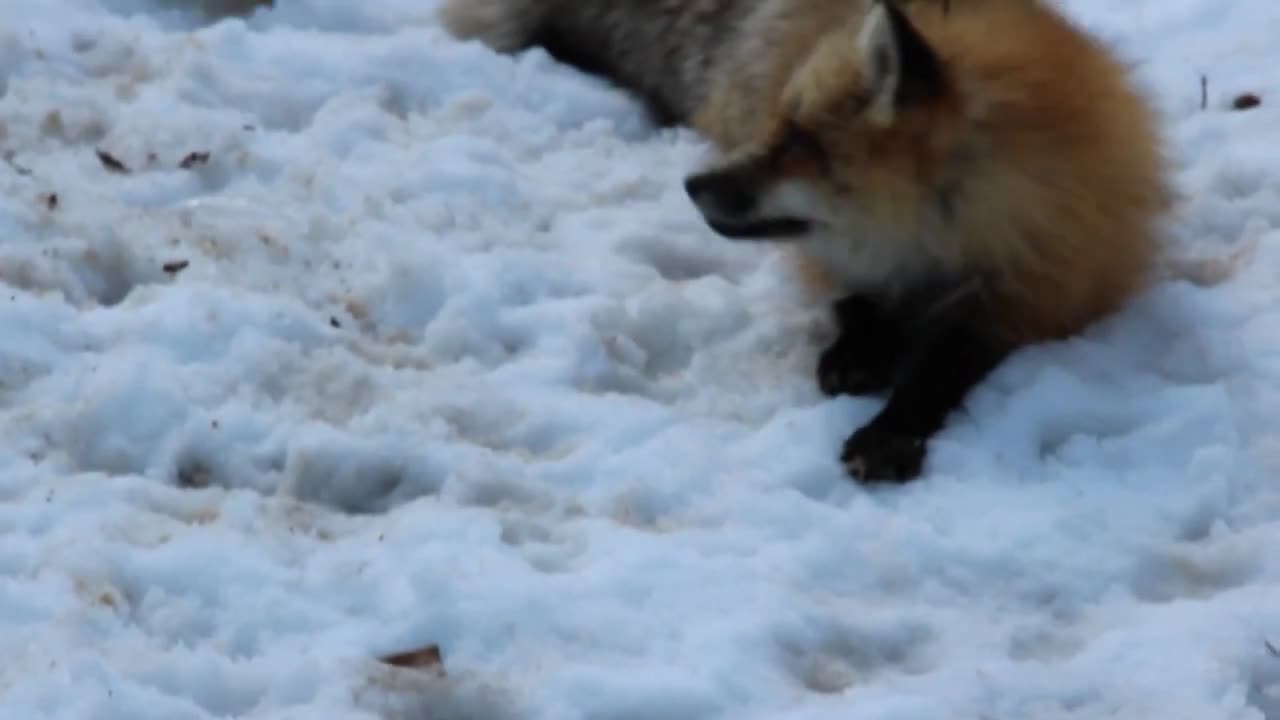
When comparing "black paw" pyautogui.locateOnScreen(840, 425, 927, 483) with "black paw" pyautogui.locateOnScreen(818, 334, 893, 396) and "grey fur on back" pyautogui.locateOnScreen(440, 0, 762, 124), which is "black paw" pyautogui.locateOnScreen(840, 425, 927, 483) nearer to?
"black paw" pyautogui.locateOnScreen(818, 334, 893, 396)

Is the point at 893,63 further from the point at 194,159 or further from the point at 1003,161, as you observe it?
the point at 194,159

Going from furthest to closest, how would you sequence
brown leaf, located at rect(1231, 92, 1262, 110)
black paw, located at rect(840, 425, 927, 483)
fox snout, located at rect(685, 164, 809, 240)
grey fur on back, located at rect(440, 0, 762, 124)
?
grey fur on back, located at rect(440, 0, 762, 124) < brown leaf, located at rect(1231, 92, 1262, 110) < fox snout, located at rect(685, 164, 809, 240) < black paw, located at rect(840, 425, 927, 483)

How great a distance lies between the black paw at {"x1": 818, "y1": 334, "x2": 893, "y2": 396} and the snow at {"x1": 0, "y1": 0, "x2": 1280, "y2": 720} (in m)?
0.04

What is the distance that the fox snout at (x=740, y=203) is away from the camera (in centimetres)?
259

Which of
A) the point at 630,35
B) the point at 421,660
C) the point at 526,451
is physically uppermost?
the point at 421,660

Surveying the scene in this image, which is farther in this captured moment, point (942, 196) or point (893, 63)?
point (942, 196)

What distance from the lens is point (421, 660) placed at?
6.30ft

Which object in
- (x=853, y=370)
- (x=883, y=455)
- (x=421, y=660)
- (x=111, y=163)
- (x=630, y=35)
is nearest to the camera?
(x=421, y=660)

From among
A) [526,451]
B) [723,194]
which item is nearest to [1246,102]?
[723,194]

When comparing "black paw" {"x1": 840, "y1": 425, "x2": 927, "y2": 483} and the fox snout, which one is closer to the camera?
"black paw" {"x1": 840, "y1": 425, "x2": 927, "y2": 483}

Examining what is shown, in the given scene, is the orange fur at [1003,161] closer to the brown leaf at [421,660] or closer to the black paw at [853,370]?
the black paw at [853,370]

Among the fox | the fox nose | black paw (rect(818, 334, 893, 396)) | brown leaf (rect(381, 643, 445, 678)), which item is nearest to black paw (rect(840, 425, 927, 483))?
the fox

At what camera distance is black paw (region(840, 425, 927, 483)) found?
93.5 inches

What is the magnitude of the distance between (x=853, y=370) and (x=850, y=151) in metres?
0.38
